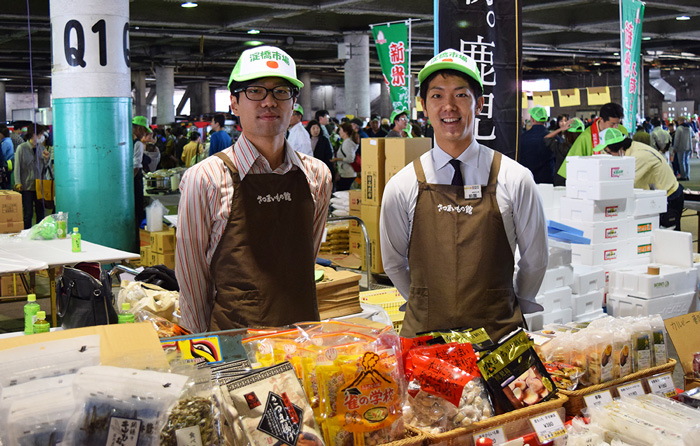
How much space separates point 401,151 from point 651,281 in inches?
108

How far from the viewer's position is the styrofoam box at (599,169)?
650cm

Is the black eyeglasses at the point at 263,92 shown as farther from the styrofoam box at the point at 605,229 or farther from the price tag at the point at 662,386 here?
the styrofoam box at the point at 605,229

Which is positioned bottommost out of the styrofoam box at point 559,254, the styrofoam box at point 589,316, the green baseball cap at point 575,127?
the styrofoam box at point 589,316

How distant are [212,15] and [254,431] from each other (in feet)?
55.3

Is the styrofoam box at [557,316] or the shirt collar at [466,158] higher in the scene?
the shirt collar at [466,158]

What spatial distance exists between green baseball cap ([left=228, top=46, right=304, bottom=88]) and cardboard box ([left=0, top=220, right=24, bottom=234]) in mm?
5047

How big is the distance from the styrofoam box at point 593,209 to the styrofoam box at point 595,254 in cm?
24

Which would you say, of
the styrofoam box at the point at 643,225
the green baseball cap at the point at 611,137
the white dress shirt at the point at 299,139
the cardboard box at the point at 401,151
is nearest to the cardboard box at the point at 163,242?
the cardboard box at the point at 401,151

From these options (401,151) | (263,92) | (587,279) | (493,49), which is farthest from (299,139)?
(263,92)

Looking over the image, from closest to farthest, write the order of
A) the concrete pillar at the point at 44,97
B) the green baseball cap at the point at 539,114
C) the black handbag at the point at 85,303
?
the black handbag at the point at 85,303 → the green baseball cap at the point at 539,114 → the concrete pillar at the point at 44,97

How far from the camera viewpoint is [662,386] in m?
2.34

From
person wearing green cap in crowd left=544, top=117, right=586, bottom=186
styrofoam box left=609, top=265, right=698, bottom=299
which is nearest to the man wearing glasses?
styrofoam box left=609, top=265, right=698, bottom=299

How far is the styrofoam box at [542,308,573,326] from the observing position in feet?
19.3

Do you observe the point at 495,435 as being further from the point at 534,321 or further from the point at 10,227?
the point at 10,227
